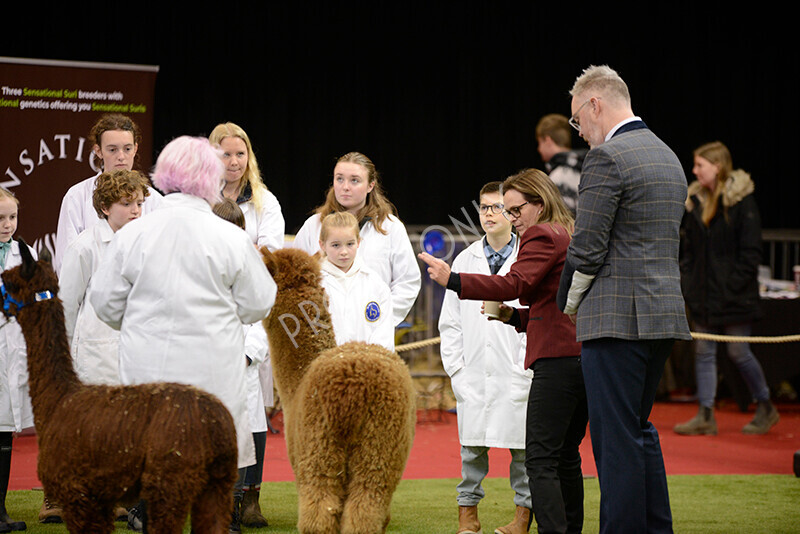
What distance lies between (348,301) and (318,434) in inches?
29.2

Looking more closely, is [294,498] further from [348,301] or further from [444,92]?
[444,92]

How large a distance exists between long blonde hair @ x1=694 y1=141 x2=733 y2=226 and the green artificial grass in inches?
103

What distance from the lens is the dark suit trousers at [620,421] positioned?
3473 mm

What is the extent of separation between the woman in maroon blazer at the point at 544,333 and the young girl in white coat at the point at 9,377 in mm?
2025

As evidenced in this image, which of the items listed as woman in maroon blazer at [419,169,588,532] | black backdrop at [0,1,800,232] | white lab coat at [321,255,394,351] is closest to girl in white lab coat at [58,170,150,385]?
white lab coat at [321,255,394,351]

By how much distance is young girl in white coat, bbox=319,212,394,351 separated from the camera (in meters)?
4.28

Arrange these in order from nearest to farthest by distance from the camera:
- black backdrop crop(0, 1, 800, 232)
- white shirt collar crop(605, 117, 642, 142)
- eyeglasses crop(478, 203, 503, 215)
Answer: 1. white shirt collar crop(605, 117, 642, 142)
2. eyeglasses crop(478, 203, 503, 215)
3. black backdrop crop(0, 1, 800, 232)

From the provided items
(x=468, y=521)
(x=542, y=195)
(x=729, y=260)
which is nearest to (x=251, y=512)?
(x=468, y=521)

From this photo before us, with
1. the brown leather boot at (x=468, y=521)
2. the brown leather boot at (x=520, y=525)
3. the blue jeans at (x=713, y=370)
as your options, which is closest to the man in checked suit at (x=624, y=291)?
the brown leather boot at (x=520, y=525)

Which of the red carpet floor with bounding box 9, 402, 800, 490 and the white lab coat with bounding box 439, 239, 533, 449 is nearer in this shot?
the white lab coat with bounding box 439, 239, 533, 449

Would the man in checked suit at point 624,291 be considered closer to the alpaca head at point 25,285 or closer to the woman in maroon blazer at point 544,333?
the woman in maroon blazer at point 544,333

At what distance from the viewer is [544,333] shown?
3826mm

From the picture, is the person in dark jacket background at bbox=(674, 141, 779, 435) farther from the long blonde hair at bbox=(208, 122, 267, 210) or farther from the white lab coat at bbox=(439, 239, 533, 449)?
the long blonde hair at bbox=(208, 122, 267, 210)

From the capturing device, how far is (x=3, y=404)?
14.4ft
